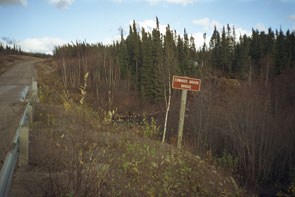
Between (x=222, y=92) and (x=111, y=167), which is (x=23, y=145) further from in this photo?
(x=222, y=92)

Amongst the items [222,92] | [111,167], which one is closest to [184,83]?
[111,167]

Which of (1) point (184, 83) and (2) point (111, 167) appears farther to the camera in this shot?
(1) point (184, 83)

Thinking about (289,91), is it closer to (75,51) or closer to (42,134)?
(42,134)

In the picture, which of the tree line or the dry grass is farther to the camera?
the tree line

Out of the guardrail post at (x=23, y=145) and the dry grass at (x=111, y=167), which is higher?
the guardrail post at (x=23, y=145)

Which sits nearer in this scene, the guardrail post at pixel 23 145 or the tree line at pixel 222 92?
the guardrail post at pixel 23 145

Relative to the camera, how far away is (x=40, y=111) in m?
7.52

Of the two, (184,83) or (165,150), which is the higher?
(184,83)

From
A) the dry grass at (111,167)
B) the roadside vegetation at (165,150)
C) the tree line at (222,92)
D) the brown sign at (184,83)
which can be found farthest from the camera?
the tree line at (222,92)

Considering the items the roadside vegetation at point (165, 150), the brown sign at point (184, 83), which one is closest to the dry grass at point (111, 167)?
the roadside vegetation at point (165, 150)

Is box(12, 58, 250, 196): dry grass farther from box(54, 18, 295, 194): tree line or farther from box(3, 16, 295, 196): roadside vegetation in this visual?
box(54, 18, 295, 194): tree line

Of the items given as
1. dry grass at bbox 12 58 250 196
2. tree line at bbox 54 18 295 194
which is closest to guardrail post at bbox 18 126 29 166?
dry grass at bbox 12 58 250 196

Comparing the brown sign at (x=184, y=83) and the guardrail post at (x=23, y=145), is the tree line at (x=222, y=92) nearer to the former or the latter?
the brown sign at (x=184, y=83)

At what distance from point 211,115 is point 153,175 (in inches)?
364
